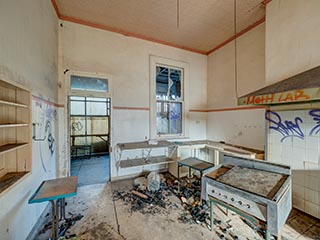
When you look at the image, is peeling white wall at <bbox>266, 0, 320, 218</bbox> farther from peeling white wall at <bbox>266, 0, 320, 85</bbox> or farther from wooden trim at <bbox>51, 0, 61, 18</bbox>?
wooden trim at <bbox>51, 0, 61, 18</bbox>

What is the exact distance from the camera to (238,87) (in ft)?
12.0

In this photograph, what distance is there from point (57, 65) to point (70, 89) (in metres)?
0.52

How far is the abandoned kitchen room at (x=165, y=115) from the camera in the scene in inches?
61.1

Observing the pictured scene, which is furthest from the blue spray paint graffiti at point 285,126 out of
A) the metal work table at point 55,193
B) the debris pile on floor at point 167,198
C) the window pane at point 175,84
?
the metal work table at point 55,193

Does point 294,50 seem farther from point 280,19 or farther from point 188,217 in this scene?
point 188,217

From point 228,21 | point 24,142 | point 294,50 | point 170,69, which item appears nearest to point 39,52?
point 24,142

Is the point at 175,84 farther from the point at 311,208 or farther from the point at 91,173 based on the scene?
the point at 311,208

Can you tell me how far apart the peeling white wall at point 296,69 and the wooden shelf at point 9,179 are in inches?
141

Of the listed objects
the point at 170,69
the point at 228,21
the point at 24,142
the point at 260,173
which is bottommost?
the point at 260,173

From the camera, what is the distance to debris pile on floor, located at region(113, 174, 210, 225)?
2.27 meters

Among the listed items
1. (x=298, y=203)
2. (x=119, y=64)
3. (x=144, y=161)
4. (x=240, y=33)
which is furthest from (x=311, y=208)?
(x=119, y=64)

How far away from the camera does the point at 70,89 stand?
318cm

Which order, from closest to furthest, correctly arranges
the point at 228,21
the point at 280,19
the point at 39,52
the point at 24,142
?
the point at 24,142
the point at 39,52
the point at 280,19
the point at 228,21

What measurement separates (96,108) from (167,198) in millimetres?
5161
